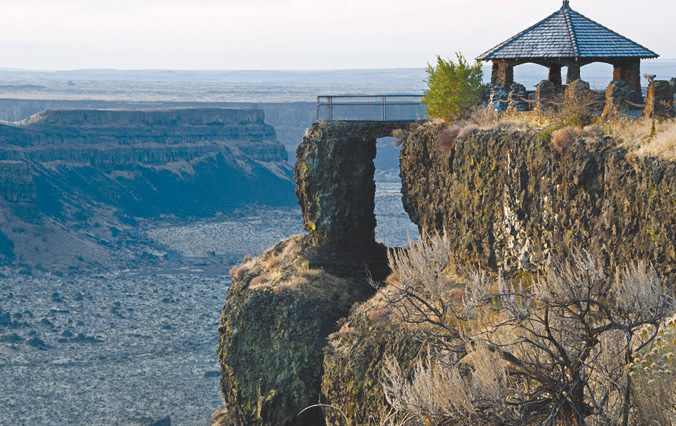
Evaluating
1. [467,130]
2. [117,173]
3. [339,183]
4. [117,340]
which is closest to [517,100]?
[467,130]

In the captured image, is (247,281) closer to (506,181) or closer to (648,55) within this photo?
(506,181)

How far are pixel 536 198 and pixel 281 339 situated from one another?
48.6 ft

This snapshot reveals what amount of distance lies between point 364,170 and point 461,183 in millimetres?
11095

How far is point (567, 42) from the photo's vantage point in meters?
36.0

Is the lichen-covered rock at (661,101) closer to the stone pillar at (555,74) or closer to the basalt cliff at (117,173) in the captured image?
the stone pillar at (555,74)

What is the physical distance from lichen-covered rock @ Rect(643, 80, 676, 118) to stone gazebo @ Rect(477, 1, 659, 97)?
8.01 metres

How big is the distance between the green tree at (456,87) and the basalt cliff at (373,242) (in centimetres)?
117

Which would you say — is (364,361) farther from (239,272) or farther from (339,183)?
(239,272)

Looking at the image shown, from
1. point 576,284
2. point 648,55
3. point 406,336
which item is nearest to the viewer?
point 576,284

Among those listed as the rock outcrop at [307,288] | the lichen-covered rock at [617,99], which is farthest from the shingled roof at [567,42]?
the rock outcrop at [307,288]

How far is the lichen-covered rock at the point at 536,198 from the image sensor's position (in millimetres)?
24383

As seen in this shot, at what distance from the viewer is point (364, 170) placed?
4669 cm

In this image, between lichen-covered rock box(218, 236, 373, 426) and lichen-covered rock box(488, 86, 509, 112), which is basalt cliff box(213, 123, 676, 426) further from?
lichen-covered rock box(488, 86, 509, 112)

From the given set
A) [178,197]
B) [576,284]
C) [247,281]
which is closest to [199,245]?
[178,197]
